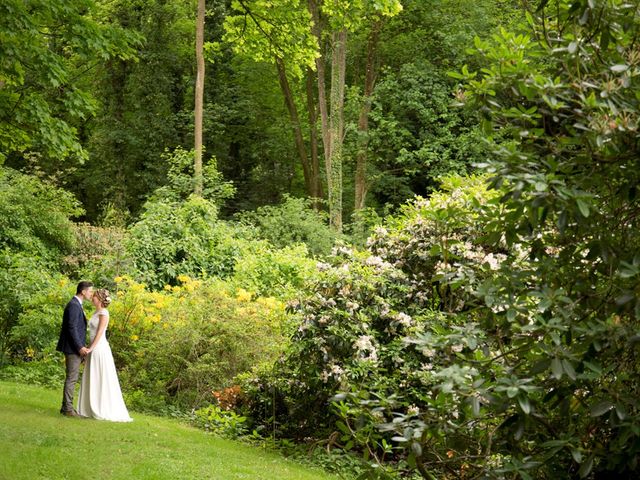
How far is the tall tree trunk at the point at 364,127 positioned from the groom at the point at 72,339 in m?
19.9

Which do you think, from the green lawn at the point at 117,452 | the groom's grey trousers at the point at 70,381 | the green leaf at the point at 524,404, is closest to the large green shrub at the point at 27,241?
the green lawn at the point at 117,452

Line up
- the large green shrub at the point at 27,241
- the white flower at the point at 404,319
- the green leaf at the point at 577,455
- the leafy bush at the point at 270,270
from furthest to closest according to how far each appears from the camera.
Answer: the leafy bush at the point at 270,270
the large green shrub at the point at 27,241
the white flower at the point at 404,319
the green leaf at the point at 577,455

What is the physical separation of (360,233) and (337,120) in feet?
21.9

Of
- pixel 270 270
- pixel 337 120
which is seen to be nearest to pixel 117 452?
pixel 270 270

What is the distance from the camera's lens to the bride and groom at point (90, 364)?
1128 centimetres

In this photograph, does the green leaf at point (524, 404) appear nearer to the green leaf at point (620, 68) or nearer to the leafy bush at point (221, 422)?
the green leaf at point (620, 68)

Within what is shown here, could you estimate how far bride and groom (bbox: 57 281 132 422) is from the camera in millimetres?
11281

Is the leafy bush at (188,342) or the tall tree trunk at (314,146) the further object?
the tall tree trunk at (314,146)

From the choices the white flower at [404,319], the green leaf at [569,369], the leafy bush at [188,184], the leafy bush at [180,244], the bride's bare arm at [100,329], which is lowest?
the bride's bare arm at [100,329]

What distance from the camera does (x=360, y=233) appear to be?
25.8m

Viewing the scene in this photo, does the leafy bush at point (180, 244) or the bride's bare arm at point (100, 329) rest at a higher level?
the leafy bush at point (180, 244)

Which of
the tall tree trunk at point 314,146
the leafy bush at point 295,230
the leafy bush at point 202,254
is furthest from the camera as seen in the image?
the tall tree trunk at point 314,146

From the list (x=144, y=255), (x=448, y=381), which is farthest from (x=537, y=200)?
(x=144, y=255)

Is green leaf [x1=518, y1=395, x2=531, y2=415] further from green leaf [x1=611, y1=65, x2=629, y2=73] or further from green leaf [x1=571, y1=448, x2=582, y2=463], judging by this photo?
green leaf [x1=611, y1=65, x2=629, y2=73]
